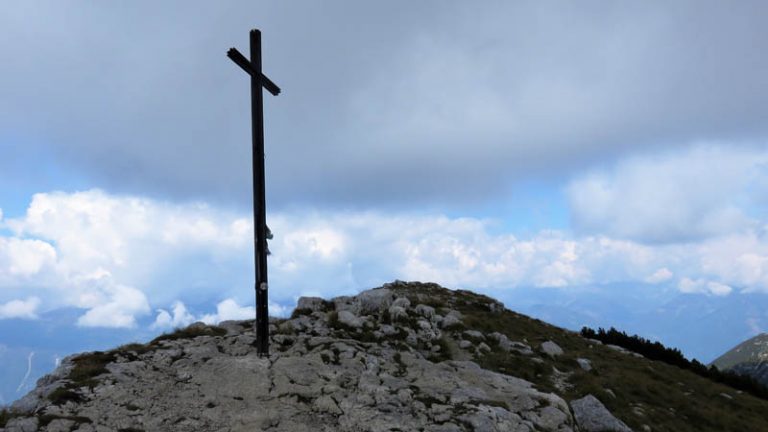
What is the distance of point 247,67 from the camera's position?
14.6m

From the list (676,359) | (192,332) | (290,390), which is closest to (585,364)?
(676,359)

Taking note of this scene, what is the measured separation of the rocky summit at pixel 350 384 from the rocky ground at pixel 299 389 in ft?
0.15

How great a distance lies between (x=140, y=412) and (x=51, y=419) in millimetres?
1777

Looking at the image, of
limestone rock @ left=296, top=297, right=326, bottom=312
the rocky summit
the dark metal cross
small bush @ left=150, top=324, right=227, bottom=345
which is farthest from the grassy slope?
small bush @ left=150, top=324, right=227, bottom=345

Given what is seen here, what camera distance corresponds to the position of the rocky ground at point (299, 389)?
34.7ft

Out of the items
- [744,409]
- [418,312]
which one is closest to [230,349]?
[418,312]

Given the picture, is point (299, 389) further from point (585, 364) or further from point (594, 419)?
point (585, 364)

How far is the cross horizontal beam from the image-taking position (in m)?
13.9

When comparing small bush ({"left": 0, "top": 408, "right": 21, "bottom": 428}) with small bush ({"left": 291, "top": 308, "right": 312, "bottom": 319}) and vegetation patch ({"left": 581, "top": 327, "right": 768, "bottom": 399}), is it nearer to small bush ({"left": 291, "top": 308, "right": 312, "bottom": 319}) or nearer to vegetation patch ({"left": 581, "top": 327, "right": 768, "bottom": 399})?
small bush ({"left": 291, "top": 308, "right": 312, "bottom": 319})

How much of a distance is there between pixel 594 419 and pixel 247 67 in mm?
15758

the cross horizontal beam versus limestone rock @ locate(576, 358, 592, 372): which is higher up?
the cross horizontal beam

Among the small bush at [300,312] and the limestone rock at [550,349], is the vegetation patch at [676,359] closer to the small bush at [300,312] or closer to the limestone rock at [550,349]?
the limestone rock at [550,349]

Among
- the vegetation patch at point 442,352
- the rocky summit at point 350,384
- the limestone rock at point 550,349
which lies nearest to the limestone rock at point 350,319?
the rocky summit at point 350,384

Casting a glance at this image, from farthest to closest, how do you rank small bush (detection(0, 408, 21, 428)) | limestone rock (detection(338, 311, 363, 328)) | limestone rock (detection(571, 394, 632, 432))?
limestone rock (detection(338, 311, 363, 328)) → limestone rock (detection(571, 394, 632, 432)) → small bush (detection(0, 408, 21, 428))
